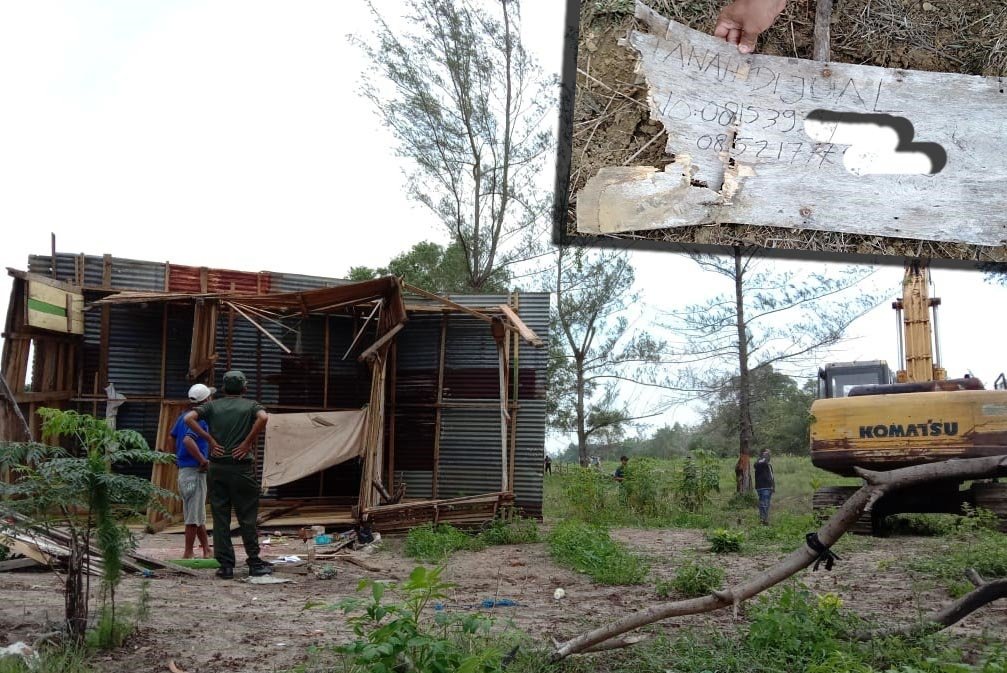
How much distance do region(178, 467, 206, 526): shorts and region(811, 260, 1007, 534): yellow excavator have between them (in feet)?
22.9

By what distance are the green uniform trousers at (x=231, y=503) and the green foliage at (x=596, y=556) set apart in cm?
287

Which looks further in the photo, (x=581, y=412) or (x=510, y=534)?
(x=581, y=412)

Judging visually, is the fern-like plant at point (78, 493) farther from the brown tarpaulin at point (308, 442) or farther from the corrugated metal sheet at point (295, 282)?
the corrugated metal sheet at point (295, 282)

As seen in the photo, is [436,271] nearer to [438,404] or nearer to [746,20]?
[438,404]

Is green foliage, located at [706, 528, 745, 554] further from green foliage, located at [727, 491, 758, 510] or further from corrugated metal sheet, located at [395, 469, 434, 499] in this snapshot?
green foliage, located at [727, 491, 758, 510]

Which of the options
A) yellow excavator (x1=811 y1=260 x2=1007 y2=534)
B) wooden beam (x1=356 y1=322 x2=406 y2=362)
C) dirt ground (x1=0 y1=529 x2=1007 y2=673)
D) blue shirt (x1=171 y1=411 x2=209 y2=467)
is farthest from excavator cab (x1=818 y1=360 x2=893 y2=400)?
blue shirt (x1=171 y1=411 x2=209 y2=467)

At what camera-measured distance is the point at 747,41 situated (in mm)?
2559

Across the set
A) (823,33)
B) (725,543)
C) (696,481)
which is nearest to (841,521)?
(823,33)

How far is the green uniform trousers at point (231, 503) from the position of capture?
6945 mm

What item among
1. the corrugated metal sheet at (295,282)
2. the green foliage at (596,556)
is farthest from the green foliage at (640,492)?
the corrugated metal sheet at (295,282)

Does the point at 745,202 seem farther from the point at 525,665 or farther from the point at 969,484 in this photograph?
the point at 969,484

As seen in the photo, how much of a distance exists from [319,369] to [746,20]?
10.9 m

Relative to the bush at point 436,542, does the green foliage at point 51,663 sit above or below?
above

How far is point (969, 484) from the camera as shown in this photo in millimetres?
11867
